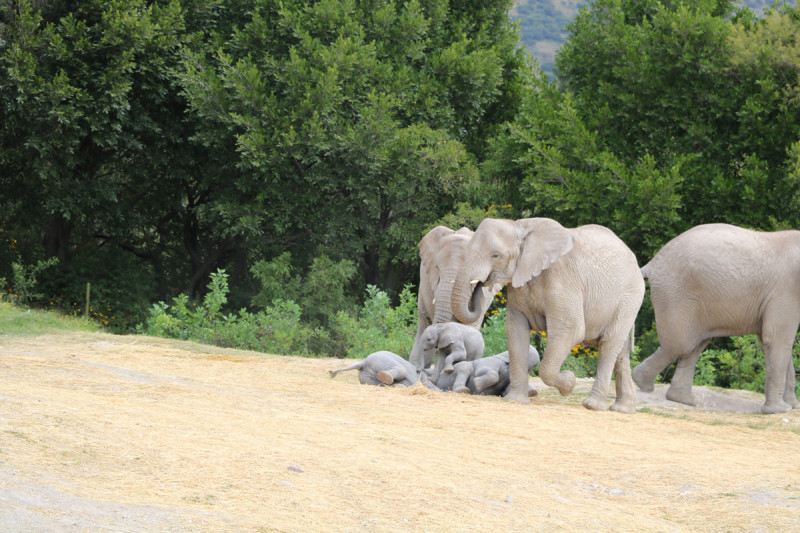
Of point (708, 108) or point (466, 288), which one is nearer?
point (466, 288)

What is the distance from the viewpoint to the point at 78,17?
17.2 metres

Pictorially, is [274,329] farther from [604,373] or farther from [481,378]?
[604,373]

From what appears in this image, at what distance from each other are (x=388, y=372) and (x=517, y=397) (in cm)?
138

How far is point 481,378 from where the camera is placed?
8773 mm

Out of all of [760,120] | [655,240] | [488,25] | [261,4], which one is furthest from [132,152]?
[760,120]

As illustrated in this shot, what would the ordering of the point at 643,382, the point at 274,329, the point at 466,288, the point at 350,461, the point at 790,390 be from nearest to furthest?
the point at 350,461 < the point at 466,288 < the point at 790,390 < the point at 643,382 < the point at 274,329

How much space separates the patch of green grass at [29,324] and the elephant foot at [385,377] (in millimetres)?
5735

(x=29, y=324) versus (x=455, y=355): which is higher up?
(x=455, y=355)

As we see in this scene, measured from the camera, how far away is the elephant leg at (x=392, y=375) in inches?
337

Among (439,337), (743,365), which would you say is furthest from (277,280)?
(743,365)

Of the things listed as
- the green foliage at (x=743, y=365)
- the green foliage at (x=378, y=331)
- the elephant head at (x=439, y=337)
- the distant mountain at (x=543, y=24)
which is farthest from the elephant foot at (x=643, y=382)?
the distant mountain at (x=543, y=24)

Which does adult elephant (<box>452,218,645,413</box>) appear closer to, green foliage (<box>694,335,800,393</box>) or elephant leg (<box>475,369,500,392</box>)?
elephant leg (<box>475,369,500,392</box>)

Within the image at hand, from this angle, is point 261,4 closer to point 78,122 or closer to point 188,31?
point 188,31

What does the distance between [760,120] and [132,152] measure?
14143 millimetres
